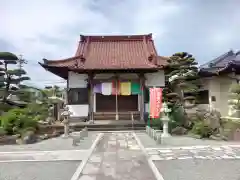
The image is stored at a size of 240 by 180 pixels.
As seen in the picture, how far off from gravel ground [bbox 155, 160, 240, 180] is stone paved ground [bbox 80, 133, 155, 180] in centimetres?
46

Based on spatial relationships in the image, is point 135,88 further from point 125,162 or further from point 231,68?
point 125,162

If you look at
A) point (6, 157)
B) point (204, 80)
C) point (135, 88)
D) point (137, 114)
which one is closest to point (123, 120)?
point (137, 114)

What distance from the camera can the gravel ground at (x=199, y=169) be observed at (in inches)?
204

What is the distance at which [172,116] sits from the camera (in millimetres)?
13227

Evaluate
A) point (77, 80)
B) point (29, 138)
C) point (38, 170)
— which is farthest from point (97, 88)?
point (38, 170)

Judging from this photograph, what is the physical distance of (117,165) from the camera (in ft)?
20.2

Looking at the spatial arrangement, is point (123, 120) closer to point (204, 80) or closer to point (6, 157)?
point (204, 80)

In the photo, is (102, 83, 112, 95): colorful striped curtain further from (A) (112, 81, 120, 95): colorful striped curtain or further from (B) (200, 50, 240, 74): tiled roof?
(B) (200, 50, 240, 74): tiled roof

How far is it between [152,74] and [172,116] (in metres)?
4.76

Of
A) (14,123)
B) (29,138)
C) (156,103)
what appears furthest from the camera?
(14,123)

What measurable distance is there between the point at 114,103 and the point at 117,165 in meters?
11.0

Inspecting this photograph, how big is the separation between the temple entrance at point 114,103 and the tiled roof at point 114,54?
255 cm

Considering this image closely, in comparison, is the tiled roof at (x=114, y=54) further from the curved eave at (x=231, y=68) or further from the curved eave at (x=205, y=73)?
the curved eave at (x=231, y=68)

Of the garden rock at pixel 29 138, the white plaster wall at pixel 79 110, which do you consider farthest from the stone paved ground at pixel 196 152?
the white plaster wall at pixel 79 110
